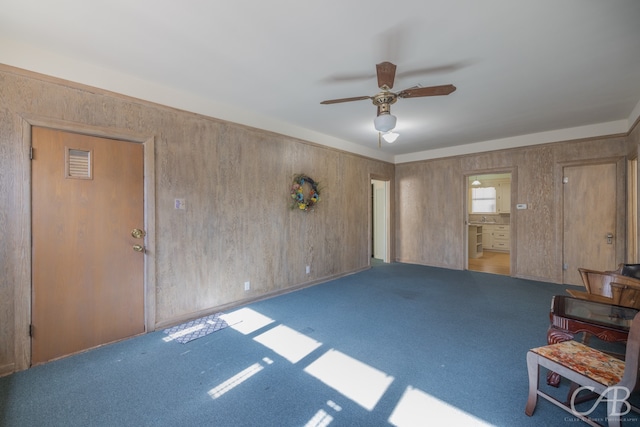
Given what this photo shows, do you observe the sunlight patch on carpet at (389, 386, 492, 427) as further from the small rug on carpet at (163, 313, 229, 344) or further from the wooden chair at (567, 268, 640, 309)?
the small rug on carpet at (163, 313, 229, 344)

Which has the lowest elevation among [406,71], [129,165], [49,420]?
[49,420]

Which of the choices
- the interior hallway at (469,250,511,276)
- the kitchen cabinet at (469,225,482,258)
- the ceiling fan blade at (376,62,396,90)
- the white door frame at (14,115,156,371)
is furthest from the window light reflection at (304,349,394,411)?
the kitchen cabinet at (469,225,482,258)

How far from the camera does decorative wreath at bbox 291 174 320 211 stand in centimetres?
431

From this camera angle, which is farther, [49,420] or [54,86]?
[54,86]

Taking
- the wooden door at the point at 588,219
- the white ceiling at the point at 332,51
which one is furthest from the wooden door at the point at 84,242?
the wooden door at the point at 588,219

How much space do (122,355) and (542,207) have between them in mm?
6462

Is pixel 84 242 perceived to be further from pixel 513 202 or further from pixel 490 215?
pixel 490 215

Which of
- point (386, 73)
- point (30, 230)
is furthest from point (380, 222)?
point (30, 230)

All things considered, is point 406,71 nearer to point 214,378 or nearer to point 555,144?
point 214,378

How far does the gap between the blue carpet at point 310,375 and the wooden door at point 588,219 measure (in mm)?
1882

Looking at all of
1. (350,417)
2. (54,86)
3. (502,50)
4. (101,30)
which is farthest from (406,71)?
(54,86)

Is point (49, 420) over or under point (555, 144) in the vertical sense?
under

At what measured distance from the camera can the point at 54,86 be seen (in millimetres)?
2383

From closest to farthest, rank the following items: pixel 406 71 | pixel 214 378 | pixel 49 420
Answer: pixel 49 420 → pixel 214 378 → pixel 406 71
